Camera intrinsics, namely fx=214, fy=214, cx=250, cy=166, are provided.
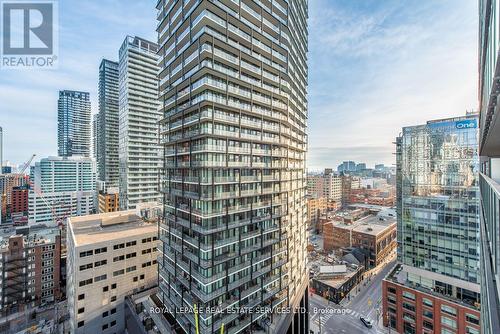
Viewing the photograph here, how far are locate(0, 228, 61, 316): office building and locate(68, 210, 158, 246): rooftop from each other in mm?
17499

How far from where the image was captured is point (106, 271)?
37.9 metres

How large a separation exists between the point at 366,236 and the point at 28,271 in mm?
99278

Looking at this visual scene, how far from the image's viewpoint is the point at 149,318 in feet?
Result: 109

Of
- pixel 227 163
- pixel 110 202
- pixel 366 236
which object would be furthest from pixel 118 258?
pixel 366 236

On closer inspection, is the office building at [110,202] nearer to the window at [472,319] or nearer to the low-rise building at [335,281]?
the low-rise building at [335,281]

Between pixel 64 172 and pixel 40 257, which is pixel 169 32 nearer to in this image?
pixel 40 257

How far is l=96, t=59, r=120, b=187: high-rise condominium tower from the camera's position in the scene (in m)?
112

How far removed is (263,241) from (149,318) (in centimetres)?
2175

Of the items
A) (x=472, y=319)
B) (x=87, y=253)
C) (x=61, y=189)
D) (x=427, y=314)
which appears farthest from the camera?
(x=61, y=189)

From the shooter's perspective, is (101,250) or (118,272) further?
(118,272)

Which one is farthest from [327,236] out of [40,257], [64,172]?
[64,172]

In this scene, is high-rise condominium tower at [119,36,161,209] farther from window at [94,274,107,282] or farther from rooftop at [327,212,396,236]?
rooftop at [327,212,396,236]

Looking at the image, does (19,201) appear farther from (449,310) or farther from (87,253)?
(449,310)

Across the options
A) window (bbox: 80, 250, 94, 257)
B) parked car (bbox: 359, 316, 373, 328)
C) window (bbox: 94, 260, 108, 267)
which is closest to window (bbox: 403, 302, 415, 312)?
parked car (bbox: 359, 316, 373, 328)
